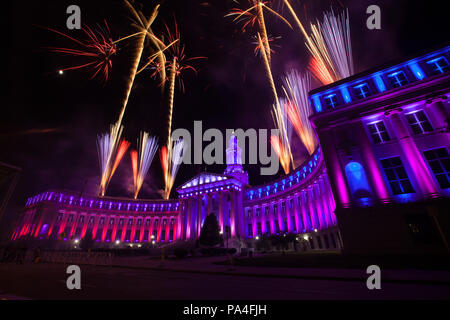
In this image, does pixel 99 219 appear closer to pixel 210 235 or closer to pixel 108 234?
pixel 108 234

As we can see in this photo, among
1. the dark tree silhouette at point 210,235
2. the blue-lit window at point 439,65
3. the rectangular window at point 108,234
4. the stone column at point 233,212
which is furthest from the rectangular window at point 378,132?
the rectangular window at point 108,234

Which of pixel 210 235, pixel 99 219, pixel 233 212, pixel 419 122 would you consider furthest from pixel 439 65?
pixel 99 219

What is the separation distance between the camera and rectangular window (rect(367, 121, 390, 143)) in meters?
21.0

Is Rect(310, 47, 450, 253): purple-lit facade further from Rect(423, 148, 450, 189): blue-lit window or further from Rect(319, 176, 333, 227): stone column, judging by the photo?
Rect(319, 176, 333, 227): stone column

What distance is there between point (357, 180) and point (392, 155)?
14.1 ft

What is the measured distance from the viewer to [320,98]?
83.3ft

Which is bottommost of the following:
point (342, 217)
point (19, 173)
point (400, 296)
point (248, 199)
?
point (400, 296)

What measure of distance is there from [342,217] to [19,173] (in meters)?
26.4

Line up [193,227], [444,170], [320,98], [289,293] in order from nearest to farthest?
[289,293], [444,170], [320,98], [193,227]

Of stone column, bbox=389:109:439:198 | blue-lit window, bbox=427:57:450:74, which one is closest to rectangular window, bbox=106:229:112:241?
stone column, bbox=389:109:439:198

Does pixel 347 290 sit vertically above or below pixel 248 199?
below

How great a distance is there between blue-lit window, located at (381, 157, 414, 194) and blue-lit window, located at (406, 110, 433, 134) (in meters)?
3.57
